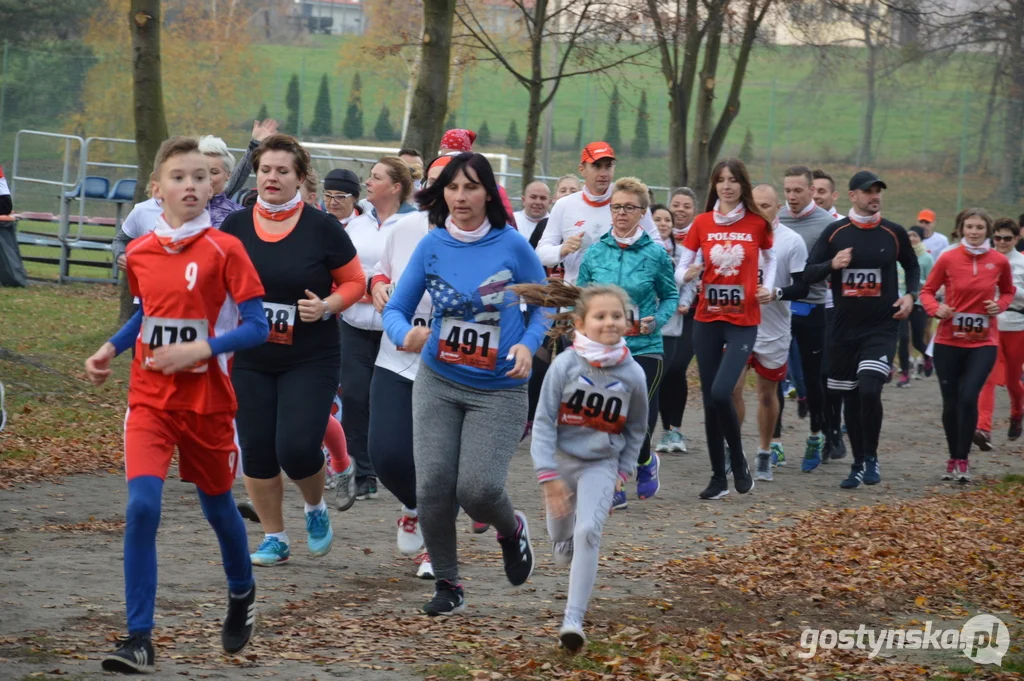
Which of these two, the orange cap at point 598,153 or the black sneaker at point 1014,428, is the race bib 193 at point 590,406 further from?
the black sneaker at point 1014,428

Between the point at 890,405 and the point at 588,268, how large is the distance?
33.4ft

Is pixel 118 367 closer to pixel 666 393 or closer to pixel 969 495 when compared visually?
pixel 666 393

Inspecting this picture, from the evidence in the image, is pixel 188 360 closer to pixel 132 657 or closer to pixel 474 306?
pixel 132 657

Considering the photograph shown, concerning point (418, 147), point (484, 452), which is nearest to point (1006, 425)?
point (418, 147)

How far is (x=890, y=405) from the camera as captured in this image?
18.4m

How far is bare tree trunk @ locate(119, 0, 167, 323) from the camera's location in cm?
1591

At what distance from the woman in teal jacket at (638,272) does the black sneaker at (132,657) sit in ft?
14.6

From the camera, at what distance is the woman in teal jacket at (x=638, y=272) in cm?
912

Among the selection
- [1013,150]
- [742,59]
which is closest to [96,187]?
[742,59]

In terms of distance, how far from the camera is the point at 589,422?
6.23 m

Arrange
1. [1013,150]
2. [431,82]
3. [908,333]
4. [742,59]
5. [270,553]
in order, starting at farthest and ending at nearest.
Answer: [1013,150]
[742,59]
[908,333]
[431,82]
[270,553]

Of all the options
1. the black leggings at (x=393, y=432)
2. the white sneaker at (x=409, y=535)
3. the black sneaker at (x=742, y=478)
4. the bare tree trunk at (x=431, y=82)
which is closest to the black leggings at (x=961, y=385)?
the black sneaker at (x=742, y=478)

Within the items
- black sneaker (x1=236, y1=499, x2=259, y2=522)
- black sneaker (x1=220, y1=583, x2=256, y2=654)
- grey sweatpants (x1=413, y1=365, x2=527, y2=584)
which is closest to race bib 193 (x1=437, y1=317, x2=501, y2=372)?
A: grey sweatpants (x1=413, y1=365, x2=527, y2=584)

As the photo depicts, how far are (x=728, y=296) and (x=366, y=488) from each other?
9.84 feet
